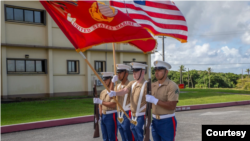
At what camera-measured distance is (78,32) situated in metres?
5.36

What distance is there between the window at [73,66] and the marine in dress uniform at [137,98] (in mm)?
16923

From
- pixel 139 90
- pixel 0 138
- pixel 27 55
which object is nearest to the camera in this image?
pixel 139 90

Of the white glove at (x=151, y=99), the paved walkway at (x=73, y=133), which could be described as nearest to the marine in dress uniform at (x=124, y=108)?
the white glove at (x=151, y=99)

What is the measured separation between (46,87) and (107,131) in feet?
51.7

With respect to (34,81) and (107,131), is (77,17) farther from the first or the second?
(34,81)

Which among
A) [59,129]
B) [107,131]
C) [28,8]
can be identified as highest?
[28,8]

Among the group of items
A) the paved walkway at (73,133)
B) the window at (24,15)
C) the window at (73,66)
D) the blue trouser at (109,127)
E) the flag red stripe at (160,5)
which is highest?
the window at (24,15)

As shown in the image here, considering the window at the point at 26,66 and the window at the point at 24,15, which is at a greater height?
the window at the point at 24,15

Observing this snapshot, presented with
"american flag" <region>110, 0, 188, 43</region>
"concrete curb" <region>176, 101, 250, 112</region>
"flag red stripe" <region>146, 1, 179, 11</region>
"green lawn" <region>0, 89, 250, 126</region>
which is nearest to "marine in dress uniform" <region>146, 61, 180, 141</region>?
"american flag" <region>110, 0, 188, 43</region>

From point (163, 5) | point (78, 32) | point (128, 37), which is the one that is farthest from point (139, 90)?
point (163, 5)

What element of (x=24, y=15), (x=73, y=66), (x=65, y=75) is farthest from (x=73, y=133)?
(x=73, y=66)

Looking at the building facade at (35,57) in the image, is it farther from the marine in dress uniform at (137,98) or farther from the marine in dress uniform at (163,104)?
the marine in dress uniform at (163,104)

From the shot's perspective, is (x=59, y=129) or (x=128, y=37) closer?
(x=128, y=37)

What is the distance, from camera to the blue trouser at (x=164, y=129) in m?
4.43
